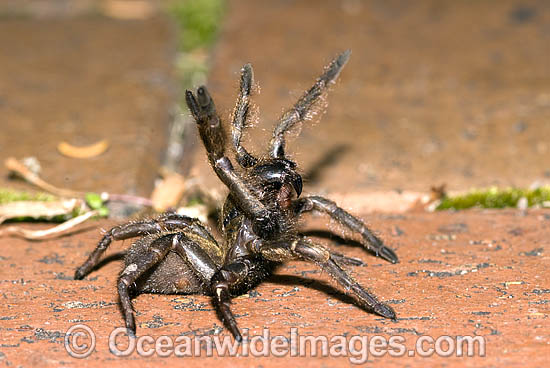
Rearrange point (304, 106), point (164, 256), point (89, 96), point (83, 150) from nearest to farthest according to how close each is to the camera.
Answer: point (164, 256), point (304, 106), point (83, 150), point (89, 96)

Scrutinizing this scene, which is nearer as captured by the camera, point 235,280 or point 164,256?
point 235,280

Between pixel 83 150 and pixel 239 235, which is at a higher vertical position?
pixel 83 150

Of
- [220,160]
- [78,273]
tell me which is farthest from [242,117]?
[78,273]

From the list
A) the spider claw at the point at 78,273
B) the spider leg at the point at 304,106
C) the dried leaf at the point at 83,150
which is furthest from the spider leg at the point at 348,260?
the dried leaf at the point at 83,150

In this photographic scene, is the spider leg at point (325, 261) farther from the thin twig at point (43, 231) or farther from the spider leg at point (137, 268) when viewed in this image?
the thin twig at point (43, 231)

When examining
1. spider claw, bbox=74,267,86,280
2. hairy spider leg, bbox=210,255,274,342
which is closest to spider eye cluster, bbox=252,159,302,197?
hairy spider leg, bbox=210,255,274,342

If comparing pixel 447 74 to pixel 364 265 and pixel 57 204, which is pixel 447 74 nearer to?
pixel 364 265

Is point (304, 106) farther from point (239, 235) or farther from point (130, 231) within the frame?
point (130, 231)

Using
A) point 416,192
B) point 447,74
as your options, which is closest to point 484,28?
point 447,74

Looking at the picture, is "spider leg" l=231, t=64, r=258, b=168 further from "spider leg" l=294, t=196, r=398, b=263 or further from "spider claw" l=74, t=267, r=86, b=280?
"spider claw" l=74, t=267, r=86, b=280
